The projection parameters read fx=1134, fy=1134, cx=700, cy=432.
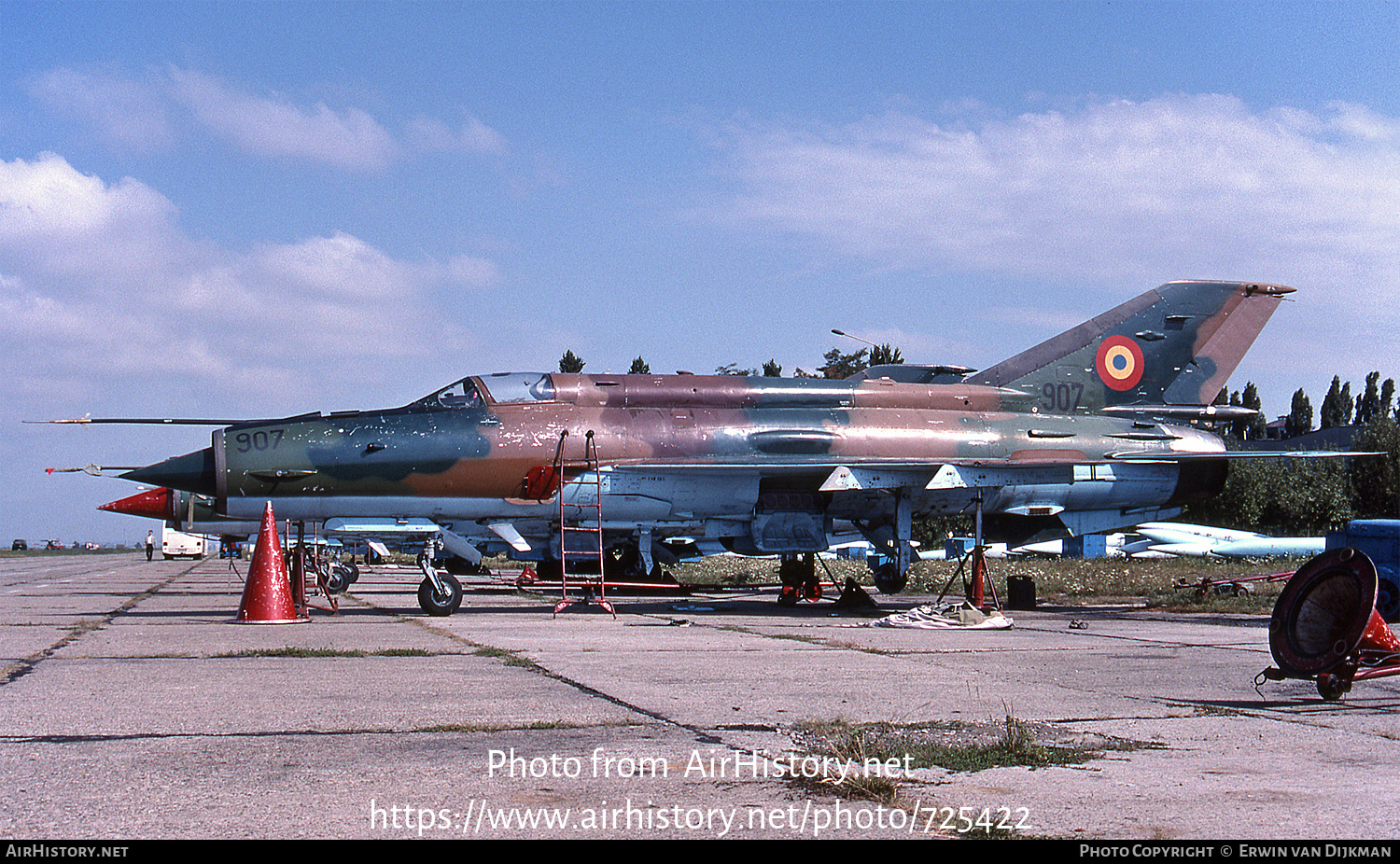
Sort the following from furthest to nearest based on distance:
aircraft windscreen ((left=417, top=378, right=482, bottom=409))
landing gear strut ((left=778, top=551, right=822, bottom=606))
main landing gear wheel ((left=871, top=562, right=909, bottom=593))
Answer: landing gear strut ((left=778, top=551, right=822, bottom=606)) < main landing gear wheel ((left=871, top=562, right=909, bottom=593)) < aircraft windscreen ((left=417, top=378, right=482, bottom=409))

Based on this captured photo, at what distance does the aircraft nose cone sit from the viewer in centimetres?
1393

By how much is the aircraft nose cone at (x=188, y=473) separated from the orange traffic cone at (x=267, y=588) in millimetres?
1453

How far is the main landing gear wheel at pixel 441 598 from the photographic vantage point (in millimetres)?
14086

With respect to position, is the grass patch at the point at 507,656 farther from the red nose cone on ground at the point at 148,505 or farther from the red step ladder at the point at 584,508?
the red nose cone on ground at the point at 148,505

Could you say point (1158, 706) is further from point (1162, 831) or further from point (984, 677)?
point (1162, 831)

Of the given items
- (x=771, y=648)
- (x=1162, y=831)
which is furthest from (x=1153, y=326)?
(x=1162, y=831)

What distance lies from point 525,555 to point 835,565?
23521 mm

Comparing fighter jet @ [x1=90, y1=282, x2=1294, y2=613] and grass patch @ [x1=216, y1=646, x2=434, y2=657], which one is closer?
grass patch @ [x1=216, y1=646, x2=434, y2=657]

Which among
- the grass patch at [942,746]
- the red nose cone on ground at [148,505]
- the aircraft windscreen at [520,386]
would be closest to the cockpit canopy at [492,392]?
the aircraft windscreen at [520,386]

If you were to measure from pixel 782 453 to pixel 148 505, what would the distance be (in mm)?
16478

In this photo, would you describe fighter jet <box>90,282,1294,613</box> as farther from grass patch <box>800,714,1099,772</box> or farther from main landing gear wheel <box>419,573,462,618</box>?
grass patch <box>800,714,1099,772</box>

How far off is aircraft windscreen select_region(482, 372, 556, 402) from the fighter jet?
0.08 ft

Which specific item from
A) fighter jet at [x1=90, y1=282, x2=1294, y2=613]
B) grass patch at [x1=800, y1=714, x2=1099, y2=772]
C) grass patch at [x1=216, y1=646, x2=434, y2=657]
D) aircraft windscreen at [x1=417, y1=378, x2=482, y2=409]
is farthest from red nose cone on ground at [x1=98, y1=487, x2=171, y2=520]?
grass patch at [x1=800, y1=714, x2=1099, y2=772]

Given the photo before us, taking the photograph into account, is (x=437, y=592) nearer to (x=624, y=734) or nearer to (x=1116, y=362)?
(x=624, y=734)
